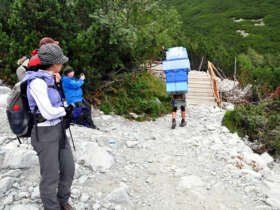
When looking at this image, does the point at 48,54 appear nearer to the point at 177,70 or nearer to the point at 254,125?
the point at 177,70

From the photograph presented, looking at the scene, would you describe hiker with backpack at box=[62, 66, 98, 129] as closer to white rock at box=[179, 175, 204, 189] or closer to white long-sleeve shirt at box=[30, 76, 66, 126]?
white rock at box=[179, 175, 204, 189]

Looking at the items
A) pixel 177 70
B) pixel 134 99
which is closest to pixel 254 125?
pixel 177 70

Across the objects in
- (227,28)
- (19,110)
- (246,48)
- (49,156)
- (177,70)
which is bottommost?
(49,156)

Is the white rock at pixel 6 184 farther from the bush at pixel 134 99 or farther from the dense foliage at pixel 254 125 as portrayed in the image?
the dense foliage at pixel 254 125

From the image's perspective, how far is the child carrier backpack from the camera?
98.7 inches

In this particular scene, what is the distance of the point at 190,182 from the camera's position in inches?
173

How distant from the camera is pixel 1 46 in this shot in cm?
669

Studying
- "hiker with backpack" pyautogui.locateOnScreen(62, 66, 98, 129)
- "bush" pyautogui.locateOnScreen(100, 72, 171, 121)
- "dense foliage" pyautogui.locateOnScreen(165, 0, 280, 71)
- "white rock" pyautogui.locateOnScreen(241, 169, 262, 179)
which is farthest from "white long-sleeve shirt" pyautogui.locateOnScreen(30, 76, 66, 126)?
"dense foliage" pyautogui.locateOnScreen(165, 0, 280, 71)

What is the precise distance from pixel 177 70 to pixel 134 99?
2.59 metres

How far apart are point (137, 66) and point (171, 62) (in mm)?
2922

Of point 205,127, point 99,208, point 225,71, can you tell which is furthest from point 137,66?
point 225,71

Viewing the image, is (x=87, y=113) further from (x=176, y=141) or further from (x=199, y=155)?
(x=199, y=155)

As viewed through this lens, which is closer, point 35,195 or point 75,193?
point 35,195

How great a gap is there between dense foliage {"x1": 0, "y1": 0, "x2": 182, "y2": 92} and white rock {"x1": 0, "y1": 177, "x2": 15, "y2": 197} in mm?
3741
